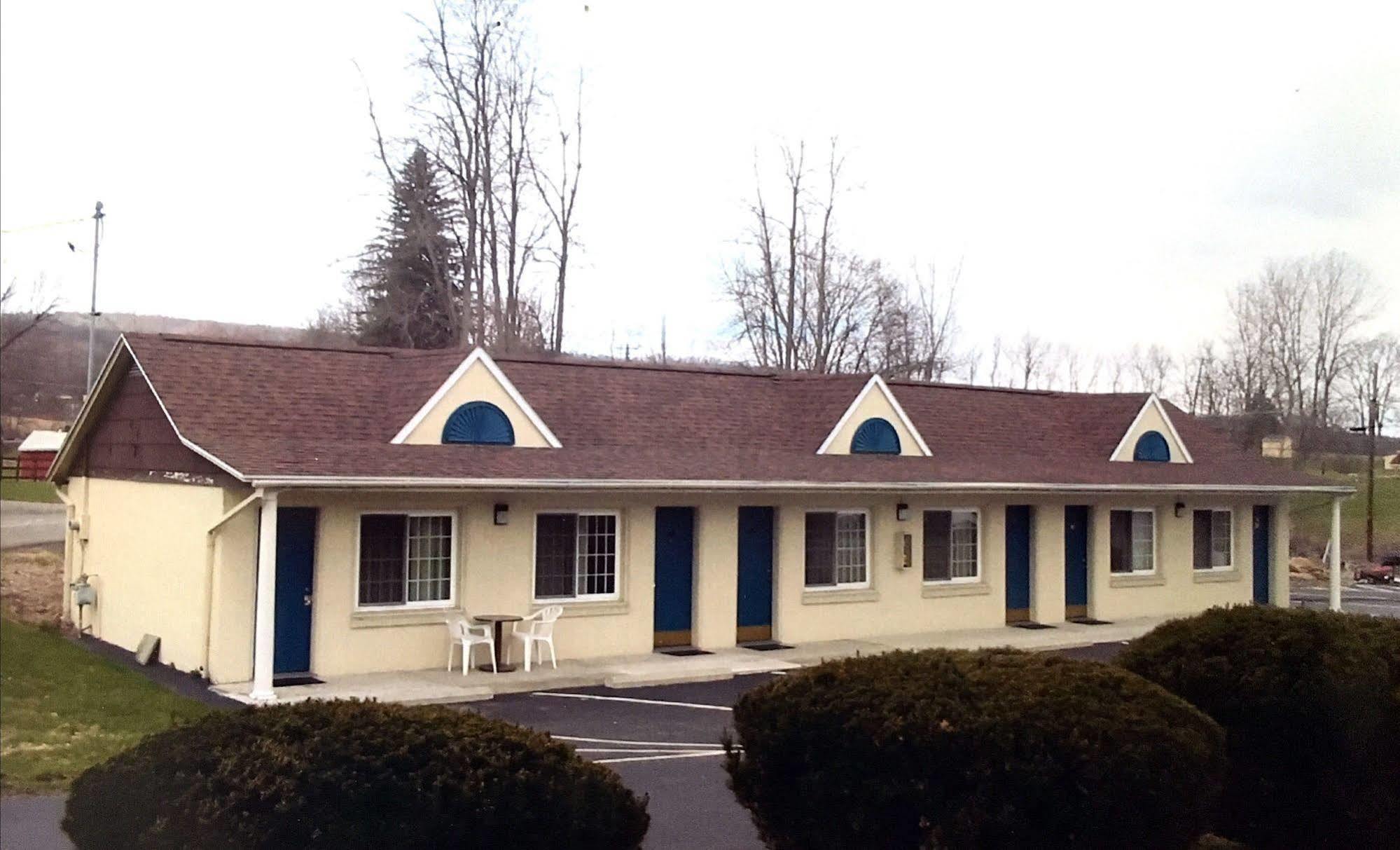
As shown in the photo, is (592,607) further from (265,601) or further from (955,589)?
(955,589)

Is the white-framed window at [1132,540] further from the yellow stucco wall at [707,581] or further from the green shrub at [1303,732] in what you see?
the green shrub at [1303,732]

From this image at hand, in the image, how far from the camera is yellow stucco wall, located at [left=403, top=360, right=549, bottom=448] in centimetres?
1708

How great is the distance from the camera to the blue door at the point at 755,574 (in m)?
19.8

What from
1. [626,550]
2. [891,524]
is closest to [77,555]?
[626,550]

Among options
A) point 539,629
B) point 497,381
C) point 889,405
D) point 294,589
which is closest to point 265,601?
point 294,589

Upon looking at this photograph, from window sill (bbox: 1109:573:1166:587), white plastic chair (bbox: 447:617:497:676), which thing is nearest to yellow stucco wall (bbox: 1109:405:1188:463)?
window sill (bbox: 1109:573:1166:587)

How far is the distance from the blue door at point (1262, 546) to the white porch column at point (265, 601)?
19.6 meters

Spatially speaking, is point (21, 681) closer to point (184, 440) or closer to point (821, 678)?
point (821, 678)

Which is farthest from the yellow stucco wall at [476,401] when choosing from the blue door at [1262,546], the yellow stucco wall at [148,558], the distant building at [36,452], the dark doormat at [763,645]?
the blue door at [1262,546]

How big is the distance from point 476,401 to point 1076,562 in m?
12.0

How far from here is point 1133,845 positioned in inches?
255

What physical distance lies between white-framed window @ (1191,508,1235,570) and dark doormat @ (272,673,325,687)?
658 inches

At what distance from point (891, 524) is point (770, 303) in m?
20.5

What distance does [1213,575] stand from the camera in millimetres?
25547
